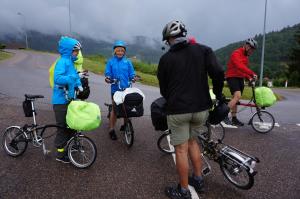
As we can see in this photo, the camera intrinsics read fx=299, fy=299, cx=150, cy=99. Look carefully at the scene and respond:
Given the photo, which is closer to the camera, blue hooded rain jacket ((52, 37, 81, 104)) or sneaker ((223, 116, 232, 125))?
blue hooded rain jacket ((52, 37, 81, 104))

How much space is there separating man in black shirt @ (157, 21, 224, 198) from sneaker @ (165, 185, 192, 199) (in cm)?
1

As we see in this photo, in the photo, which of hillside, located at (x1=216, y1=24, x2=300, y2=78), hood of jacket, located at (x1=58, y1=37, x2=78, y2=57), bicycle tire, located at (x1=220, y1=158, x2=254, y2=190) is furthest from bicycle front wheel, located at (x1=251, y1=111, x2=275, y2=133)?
hillside, located at (x1=216, y1=24, x2=300, y2=78)

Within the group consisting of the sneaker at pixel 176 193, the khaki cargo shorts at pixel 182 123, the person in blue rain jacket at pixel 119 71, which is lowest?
the sneaker at pixel 176 193

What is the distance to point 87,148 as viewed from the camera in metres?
4.79

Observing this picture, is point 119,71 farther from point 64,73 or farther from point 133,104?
point 64,73

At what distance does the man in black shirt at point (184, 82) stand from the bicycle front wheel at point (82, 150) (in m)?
1.59

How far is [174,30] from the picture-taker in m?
3.56

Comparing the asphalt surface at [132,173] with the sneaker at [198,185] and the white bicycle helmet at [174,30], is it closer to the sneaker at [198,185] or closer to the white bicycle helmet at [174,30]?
the sneaker at [198,185]

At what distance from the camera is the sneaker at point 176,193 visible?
12.5ft

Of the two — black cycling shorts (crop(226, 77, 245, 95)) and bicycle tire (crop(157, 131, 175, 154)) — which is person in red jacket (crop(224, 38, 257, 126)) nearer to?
black cycling shorts (crop(226, 77, 245, 95))

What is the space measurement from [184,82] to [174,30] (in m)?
0.64

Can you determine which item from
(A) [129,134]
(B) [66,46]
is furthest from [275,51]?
(B) [66,46]

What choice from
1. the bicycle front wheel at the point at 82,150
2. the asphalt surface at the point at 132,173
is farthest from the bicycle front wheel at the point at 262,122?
the bicycle front wheel at the point at 82,150

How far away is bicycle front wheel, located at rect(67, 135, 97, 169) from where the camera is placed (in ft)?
15.4
